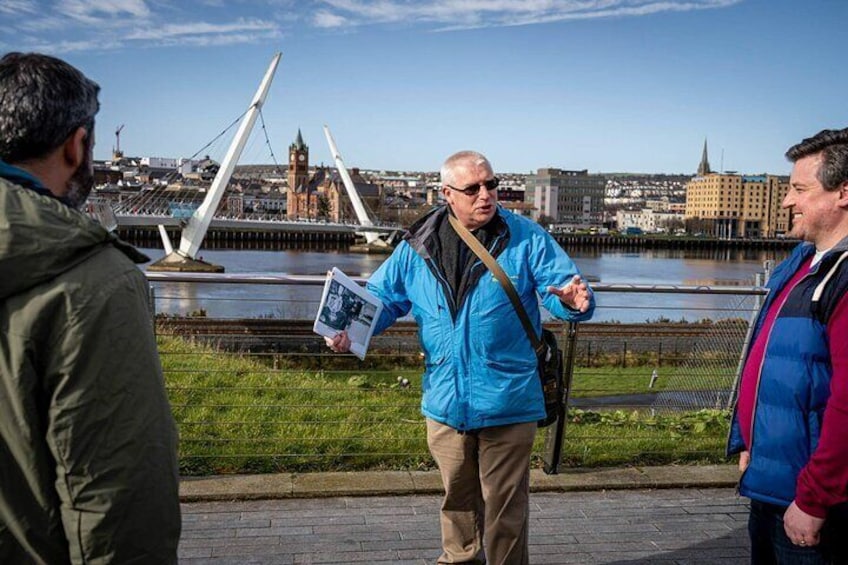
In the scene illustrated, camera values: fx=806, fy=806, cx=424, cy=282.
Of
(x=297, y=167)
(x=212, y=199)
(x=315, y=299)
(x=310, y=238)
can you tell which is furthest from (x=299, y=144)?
(x=315, y=299)

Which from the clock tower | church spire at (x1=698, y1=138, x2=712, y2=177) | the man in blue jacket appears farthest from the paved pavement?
church spire at (x1=698, y1=138, x2=712, y2=177)

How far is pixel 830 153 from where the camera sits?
184cm

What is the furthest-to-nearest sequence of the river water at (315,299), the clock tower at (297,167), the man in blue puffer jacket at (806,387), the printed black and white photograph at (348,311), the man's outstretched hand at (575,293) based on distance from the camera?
1. the clock tower at (297,167)
2. the river water at (315,299)
3. the printed black and white photograph at (348,311)
4. the man's outstretched hand at (575,293)
5. the man in blue puffer jacket at (806,387)

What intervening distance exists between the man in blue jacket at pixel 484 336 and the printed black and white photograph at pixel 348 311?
0.04 meters

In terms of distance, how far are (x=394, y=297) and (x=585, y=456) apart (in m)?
1.65

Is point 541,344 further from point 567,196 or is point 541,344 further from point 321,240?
point 567,196

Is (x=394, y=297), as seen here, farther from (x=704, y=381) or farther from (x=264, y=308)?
(x=264, y=308)

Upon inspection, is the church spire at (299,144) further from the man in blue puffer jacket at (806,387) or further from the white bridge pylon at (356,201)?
the man in blue puffer jacket at (806,387)

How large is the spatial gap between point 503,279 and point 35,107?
1412 millimetres

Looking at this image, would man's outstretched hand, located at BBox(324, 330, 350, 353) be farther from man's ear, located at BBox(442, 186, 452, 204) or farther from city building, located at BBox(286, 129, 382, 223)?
city building, located at BBox(286, 129, 382, 223)

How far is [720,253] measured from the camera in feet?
316

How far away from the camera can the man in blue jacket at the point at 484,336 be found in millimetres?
2363

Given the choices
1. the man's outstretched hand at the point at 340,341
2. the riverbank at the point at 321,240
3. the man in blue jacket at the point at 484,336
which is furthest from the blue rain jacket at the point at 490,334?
the riverbank at the point at 321,240

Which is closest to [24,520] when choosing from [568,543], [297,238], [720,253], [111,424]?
[111,424]
